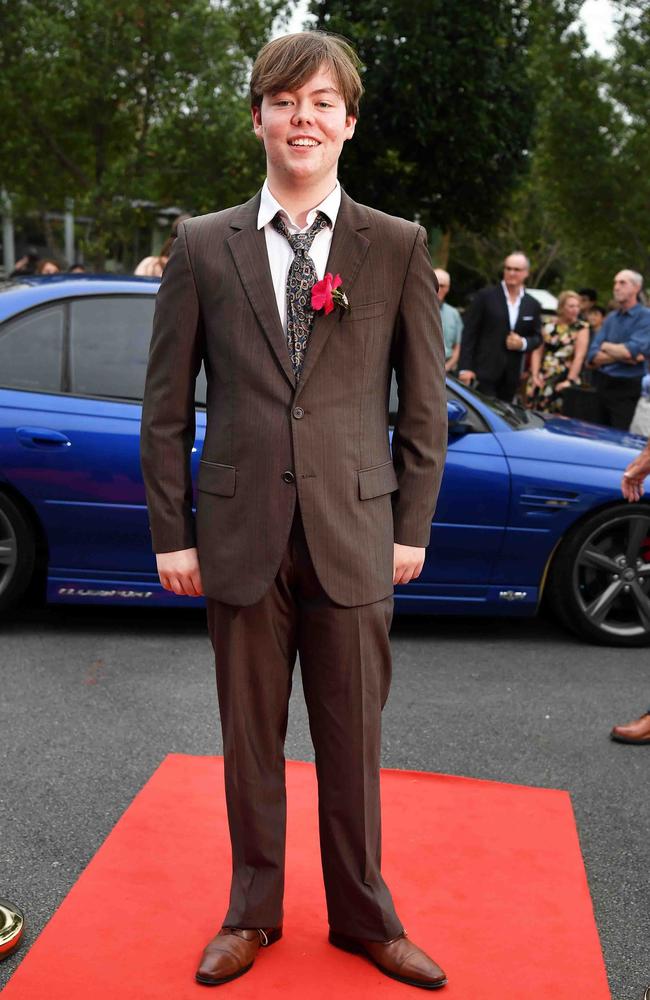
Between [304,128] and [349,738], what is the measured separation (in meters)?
1.34

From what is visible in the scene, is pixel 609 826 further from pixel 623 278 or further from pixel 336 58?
pixel 623 278

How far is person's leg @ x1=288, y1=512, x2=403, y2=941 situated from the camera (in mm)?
2547

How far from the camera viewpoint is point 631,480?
4.29 metres

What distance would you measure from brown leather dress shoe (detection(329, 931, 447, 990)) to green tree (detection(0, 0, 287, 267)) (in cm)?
1656

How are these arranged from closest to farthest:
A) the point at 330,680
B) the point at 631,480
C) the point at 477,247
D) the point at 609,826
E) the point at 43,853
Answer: the point at 330,680 < the point at 43,853 < the point at 609,826 < the point at 631,480 < the point at 477,247

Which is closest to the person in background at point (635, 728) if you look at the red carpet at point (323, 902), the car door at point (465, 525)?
the red carpet at point (323, 902)

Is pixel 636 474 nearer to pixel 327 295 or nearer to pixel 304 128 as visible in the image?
pixel 327 295

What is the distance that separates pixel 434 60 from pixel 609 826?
13.8 metres

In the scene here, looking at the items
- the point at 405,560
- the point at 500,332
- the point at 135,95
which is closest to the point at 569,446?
the point at 405,560

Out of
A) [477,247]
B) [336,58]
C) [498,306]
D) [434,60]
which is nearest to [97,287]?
[336,58]

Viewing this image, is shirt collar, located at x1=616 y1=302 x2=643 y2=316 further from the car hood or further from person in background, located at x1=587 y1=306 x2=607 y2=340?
the car hood

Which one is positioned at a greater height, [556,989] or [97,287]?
[97,287]

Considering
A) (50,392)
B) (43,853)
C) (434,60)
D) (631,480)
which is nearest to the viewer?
(43,853)

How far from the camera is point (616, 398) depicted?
980 centimetres
